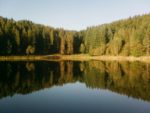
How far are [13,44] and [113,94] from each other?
98.2 m

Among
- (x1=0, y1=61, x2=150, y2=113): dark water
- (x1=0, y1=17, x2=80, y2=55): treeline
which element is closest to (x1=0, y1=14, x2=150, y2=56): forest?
(x1=0, y1=17, x2=80, y2=55): treeline

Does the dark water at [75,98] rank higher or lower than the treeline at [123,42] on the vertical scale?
lower

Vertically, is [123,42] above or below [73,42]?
below

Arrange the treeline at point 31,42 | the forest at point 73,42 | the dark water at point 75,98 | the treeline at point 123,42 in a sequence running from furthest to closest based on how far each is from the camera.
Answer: the treeline at point 31,42 → the forest at point 73,42 → the treeline at point 123,42 → the dark water at point 75,98

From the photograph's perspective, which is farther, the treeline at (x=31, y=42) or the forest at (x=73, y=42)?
the treeline at (x=31, y=42)

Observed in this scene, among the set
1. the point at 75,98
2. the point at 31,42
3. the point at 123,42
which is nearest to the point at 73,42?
the point at 31,42

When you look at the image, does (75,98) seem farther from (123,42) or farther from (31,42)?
(31,42)

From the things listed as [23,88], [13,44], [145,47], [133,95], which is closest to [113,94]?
[133,95]

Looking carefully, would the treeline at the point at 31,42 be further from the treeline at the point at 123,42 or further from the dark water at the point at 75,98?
the dark water at the point at 75,98

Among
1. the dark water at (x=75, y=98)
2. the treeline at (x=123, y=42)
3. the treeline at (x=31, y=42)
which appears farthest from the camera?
the treeline at (x=31, y=42)

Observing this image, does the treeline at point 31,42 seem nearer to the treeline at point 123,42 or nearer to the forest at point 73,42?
the forest at point 73,42

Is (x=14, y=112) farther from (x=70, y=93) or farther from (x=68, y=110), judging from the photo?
(x=70, y=93)

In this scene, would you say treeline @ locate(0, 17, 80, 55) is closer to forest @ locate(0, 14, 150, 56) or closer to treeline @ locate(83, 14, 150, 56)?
forest @ locate(0, 14, 150, 56)

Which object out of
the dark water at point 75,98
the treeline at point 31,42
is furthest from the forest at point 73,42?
the dark water at point 75,98
